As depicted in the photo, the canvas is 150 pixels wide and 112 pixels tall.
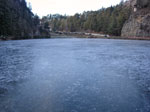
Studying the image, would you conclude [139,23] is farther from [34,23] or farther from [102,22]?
[34,23]

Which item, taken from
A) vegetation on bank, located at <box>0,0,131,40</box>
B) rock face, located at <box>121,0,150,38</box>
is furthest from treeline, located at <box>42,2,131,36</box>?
rock face, located at <box>121,0,150,38</box>

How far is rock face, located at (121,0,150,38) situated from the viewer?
48.0 meters

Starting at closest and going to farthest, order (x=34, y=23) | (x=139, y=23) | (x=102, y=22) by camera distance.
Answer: (x=139, y=23), (x=34, y=23), (x=102, y=22)

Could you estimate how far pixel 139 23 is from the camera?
1943 inches

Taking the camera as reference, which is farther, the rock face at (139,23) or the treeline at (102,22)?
the treeline at (102,22)

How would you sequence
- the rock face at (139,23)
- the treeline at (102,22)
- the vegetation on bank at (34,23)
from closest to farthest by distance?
the vegetation on bank at (34,23), the rock face at (139,23), the treeline at (102,22)

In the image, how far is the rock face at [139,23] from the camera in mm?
47969

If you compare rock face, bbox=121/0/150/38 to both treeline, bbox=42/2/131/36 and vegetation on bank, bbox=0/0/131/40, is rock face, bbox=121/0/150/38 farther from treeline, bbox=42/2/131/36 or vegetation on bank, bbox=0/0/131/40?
vegetation on bank, bbox=0/0/131/40

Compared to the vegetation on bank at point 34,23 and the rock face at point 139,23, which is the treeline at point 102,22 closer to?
the vegetation on bank at point 34,23

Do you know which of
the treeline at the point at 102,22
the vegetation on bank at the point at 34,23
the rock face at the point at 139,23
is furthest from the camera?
the treeline at the point at 102,22

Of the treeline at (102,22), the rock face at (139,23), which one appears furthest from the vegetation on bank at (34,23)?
the rock face at (139,23)

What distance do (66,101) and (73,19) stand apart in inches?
3745

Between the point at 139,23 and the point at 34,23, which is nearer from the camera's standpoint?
the point at 139,23

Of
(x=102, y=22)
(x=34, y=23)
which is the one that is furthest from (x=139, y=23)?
(x=34, y=23)
